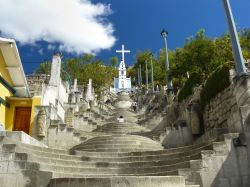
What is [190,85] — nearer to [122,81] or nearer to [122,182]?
[122,182]

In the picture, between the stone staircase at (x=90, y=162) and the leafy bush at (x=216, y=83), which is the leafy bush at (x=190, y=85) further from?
the stone staircase at (x=90, y=162)

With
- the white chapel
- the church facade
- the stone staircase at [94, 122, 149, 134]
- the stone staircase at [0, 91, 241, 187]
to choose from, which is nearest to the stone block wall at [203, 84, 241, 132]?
the stone staircase at [0, 91, 241, 187]

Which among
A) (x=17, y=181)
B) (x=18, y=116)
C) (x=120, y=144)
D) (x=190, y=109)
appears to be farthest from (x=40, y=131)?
(x=190, y=109)

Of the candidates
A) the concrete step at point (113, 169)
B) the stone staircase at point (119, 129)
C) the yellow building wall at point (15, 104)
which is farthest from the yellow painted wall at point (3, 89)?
the concrete step at point (113, 169)

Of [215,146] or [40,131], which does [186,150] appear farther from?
[40,131]

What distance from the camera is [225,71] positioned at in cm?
1296

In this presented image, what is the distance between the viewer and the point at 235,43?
1062 centimetres

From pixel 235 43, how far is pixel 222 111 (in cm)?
368

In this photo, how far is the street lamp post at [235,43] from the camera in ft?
34.0

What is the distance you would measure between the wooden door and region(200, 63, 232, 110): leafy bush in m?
9.99

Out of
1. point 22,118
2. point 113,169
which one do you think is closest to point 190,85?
point 22,118

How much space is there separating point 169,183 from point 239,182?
2487 mm

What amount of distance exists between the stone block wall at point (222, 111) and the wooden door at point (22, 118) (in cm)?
1008

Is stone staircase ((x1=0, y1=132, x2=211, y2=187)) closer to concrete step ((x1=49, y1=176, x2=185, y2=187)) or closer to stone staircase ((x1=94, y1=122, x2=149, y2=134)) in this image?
concrete step ((x1=49, y1=176, x2=185, y2=187))
